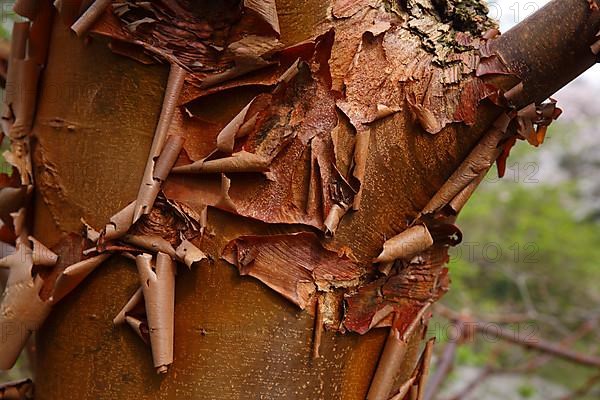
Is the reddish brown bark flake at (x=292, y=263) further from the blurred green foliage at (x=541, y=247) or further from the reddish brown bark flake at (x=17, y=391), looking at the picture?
the blurred green foliage at (x=541, y=247)

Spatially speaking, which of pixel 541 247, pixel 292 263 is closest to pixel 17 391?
pixel 292 263

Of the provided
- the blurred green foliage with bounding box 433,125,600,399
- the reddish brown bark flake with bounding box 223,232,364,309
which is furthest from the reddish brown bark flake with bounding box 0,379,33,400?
the blurred green foliage with bounding box 433,125,600,399

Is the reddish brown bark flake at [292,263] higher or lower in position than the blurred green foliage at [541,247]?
higher

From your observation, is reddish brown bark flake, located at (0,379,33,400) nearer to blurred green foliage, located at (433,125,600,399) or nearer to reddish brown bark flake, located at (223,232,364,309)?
reddish brown bark flake, located at (223,232,364,309)

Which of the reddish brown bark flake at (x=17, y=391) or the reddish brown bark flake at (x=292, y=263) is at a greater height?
the reddish brown bark flake at (x=292, y=263)

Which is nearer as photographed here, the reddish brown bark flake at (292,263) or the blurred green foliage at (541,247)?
the reddish brown bark flake at (292,263)

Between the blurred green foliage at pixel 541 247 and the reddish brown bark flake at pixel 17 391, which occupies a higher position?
the reddish brown bark flake at pixel 17 391

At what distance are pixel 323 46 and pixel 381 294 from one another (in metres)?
0.23

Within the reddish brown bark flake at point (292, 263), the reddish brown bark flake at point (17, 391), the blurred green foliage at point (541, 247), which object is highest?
the reddish brown bark flake at point (292, 263)

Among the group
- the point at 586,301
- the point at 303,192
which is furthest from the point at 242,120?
the point at 586,301

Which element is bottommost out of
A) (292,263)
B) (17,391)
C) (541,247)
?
(541,247)

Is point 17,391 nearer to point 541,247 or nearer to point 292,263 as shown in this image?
point 292,263

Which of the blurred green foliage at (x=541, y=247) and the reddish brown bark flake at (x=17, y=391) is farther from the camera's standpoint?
the blurred green foliage at (x=541, y=247)

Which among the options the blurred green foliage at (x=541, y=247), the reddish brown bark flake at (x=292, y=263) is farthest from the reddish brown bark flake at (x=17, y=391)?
the blurred green foliage at (x=541, y=247)
